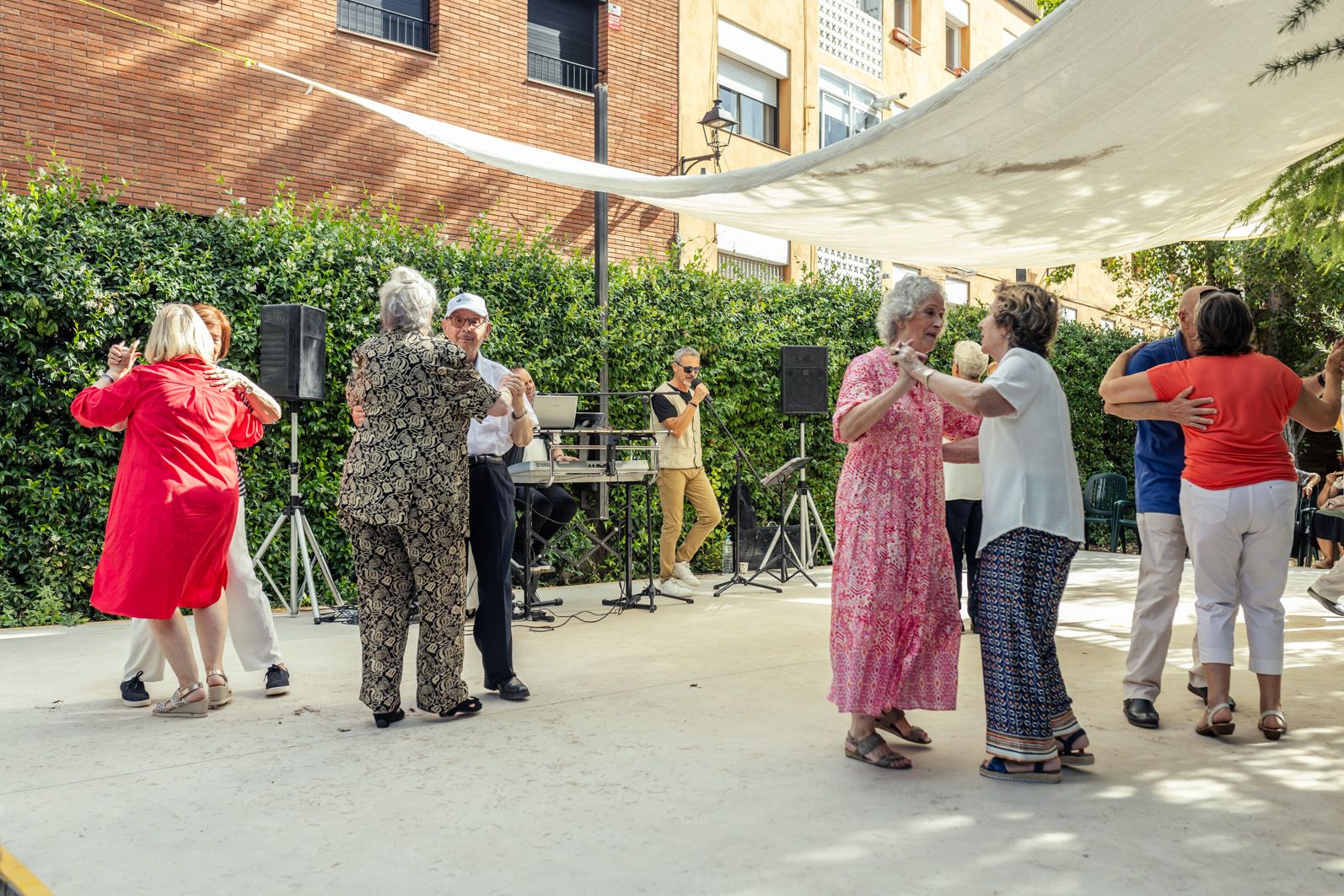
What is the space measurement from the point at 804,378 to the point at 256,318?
415 centimetres

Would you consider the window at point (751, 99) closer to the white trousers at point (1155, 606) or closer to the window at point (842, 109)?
the window at point (842, 109)

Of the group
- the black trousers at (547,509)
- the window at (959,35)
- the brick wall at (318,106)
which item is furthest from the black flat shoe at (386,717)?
the window at (959,35)

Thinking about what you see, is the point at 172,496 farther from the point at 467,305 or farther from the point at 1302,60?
the point at 1302,60

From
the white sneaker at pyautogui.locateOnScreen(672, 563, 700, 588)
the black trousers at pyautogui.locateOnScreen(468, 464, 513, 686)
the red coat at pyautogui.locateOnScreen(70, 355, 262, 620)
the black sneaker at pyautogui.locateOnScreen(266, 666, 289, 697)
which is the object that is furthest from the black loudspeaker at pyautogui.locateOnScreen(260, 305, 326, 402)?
the white sneaker at pyautogui.locateOnScreen(672, 563, 700, 588)

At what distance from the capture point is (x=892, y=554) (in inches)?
123

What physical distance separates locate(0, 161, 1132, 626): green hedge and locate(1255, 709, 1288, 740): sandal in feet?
17.8

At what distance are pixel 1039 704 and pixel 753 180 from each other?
7.40 feet

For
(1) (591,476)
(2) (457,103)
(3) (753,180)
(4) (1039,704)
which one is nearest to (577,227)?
(2) (457,103)

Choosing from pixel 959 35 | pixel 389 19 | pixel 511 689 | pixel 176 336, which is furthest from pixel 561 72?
pixel 959 35

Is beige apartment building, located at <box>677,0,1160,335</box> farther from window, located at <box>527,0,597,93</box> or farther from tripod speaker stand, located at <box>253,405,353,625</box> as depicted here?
tripod speaker stand, located at <box>253,405,353,625</box>

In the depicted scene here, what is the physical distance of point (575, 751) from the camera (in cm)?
341

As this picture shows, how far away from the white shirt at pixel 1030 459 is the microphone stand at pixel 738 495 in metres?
4.40

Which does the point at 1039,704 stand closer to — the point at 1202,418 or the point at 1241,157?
the point at 1202,418

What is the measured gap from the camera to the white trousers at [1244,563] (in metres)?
3.43
